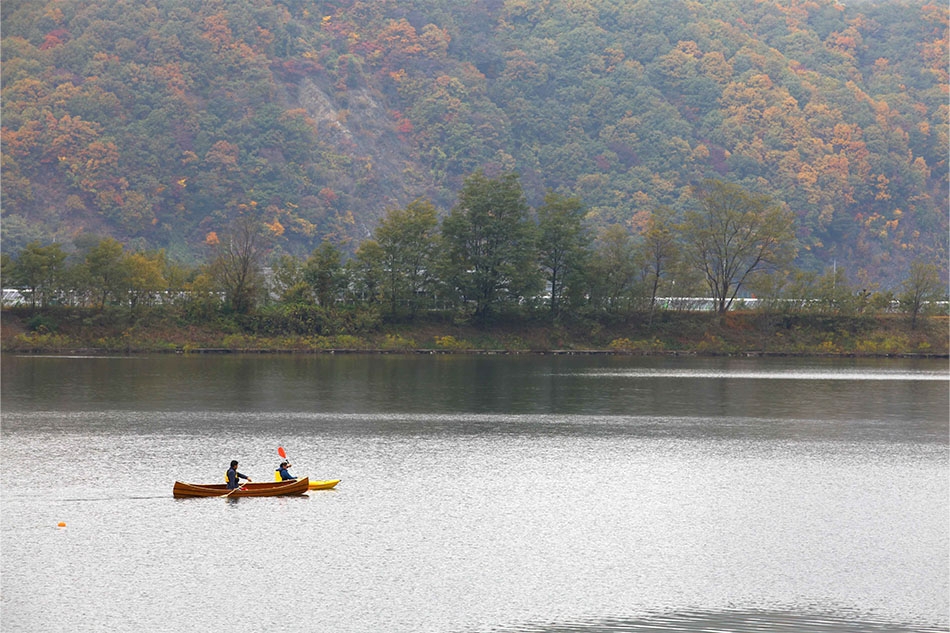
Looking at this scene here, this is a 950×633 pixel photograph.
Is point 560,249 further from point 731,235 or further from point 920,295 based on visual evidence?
point 920,295

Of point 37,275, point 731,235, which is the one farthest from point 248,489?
point 731,235

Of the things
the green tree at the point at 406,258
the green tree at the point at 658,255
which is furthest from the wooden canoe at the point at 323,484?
the green tree at the point at 658,255

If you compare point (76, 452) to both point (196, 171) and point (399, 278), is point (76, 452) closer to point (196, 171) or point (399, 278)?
point (399, 278)

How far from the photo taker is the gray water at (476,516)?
2608 centimetres

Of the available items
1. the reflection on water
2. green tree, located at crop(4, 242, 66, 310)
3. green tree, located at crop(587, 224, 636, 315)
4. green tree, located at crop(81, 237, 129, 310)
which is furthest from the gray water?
green tree, located at crop(587, 224, 636, 315)

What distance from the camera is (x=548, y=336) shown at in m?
113

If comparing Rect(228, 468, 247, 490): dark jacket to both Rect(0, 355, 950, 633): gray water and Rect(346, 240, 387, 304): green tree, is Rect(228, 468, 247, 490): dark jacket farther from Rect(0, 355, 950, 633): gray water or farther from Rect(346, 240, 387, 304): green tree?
Rect(346, 240, 387, 304): green tree

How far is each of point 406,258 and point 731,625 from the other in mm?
87774

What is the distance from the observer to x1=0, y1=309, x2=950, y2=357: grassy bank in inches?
4016

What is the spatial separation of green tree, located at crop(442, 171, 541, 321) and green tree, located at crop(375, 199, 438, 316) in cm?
204

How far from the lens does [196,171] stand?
192000 millimetres

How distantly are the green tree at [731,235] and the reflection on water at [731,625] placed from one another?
94244 millimetres

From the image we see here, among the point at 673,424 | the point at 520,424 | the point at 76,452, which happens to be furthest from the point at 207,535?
the point at 673,424

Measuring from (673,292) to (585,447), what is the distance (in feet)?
229
